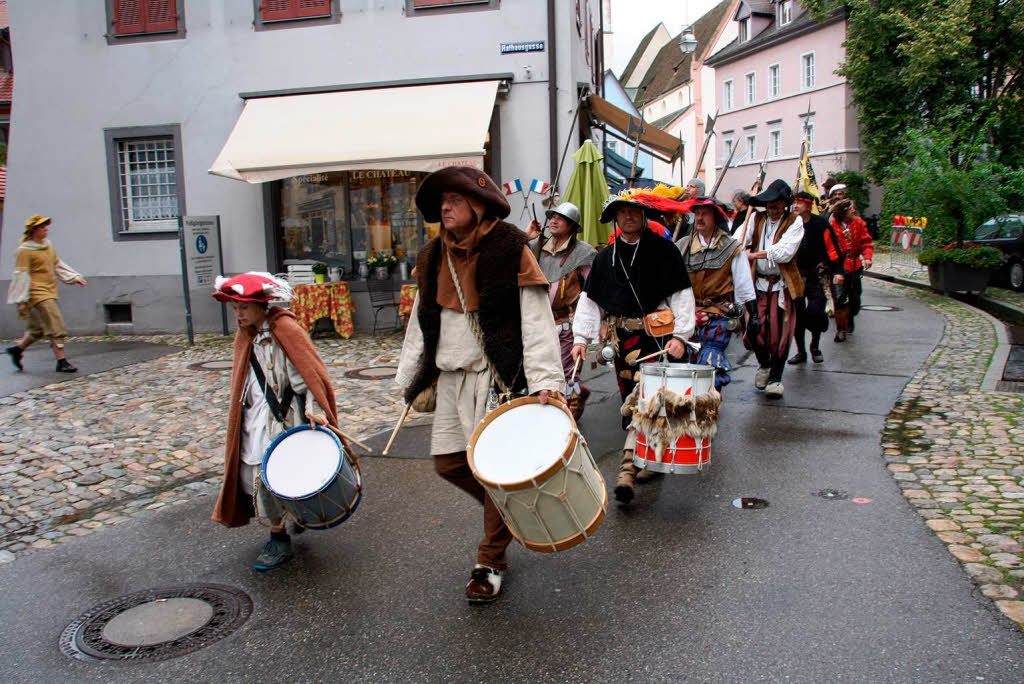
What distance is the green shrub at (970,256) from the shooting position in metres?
14.4

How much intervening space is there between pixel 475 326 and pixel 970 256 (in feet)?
44.5

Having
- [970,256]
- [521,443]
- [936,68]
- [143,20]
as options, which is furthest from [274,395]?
[936,68]

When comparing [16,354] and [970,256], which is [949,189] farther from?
[16,354]

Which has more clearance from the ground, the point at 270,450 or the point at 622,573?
the point at 270,450

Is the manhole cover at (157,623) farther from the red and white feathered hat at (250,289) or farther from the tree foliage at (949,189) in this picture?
the tree foliage at (949,189)

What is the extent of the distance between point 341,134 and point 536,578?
9253mm

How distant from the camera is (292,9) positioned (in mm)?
12852

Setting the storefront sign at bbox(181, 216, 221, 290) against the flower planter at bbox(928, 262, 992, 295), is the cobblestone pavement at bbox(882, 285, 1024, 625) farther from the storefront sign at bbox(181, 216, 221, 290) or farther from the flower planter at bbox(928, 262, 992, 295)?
the storefront sign at bbox(181, 216, 221, 290)

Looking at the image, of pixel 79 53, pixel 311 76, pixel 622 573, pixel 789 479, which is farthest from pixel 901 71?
pixel 622 573

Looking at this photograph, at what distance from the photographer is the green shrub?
1442cm

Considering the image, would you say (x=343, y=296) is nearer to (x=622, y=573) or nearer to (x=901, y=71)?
(x=622, y=573)

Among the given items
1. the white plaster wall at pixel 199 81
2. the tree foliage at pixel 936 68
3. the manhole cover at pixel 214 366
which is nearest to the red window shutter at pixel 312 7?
the white plaster wall at pixel 199 81

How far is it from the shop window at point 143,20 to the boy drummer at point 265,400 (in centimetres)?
1084

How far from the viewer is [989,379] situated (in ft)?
26.2
